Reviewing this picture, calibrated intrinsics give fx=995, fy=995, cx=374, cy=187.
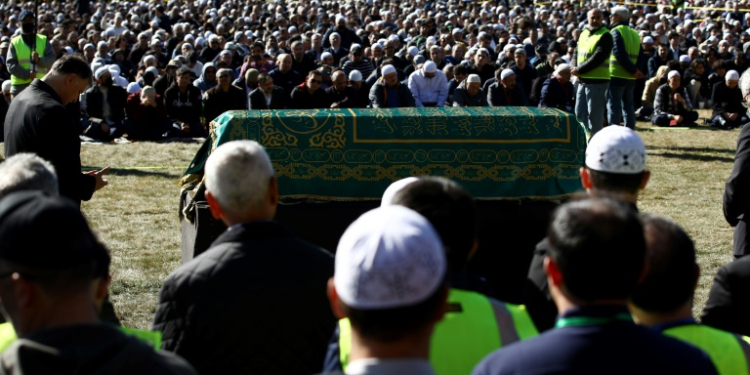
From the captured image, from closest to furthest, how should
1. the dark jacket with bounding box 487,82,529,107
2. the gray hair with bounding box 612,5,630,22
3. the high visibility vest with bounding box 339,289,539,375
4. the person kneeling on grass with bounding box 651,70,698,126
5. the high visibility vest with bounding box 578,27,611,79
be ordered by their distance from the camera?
1. the high visibility vest with bounding box 339,289,539,375
2. the high visibility vest with bounding box 578,27,611,79
3. the gray hair with bounding box 612,5,630,22
4. the dark jacket with bounding box 487,82,529,107
5. the person kneeling on grass with bounding box 651,70,698,126

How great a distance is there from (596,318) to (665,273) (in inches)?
23.3

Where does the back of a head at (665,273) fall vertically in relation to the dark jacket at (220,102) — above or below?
above

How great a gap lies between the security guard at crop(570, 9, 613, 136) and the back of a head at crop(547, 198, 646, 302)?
10180 millimetres

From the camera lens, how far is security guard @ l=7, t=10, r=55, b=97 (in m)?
12.6

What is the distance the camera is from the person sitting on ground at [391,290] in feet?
6.53

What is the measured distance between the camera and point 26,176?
3.16 metres

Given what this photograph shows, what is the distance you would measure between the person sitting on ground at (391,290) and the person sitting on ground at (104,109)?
12441mm

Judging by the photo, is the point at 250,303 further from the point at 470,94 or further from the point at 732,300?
the point at 470,94

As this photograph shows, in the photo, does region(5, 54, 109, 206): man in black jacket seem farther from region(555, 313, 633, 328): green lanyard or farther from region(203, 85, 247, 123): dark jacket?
region(203, 85, 247, 123): dark jacket

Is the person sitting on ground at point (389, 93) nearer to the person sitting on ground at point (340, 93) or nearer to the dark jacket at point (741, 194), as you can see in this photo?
Result: the person sitting on ground at point (340, 93)

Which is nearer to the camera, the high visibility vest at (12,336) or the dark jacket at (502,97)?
the high visibility vest at (12,336)

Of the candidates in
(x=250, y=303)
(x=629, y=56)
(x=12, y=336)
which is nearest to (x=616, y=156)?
(x=250, y=303)

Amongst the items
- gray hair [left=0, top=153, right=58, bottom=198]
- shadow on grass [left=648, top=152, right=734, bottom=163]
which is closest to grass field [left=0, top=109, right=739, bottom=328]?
shadow on grass [left=648, top=152, right=734, bottom=163]

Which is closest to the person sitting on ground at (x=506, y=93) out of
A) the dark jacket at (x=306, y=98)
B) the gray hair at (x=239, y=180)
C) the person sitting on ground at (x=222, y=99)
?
the dark jacket at (x=306, y=98)
